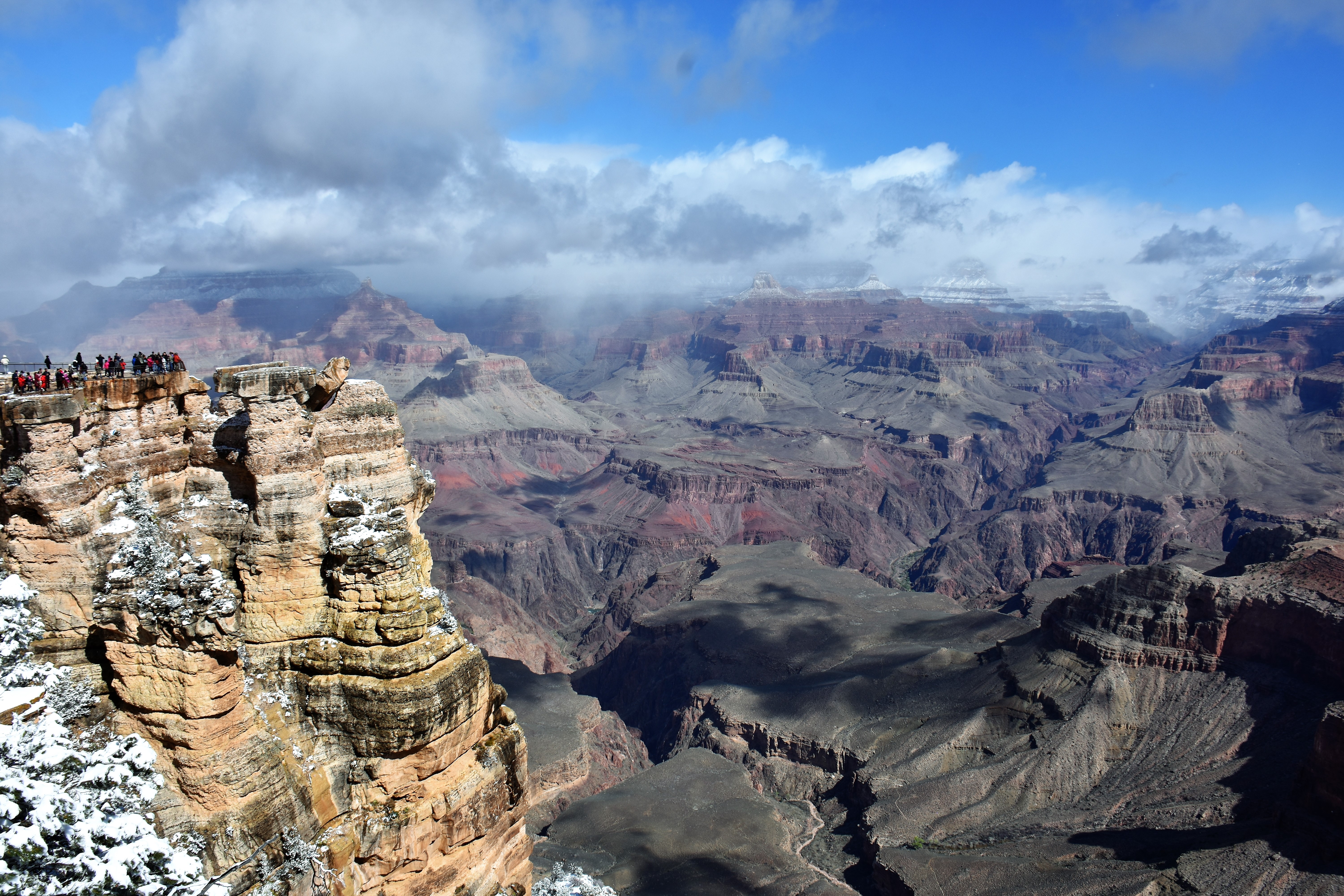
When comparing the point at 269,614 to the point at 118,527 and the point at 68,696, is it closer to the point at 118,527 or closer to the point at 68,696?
the point at 118,527

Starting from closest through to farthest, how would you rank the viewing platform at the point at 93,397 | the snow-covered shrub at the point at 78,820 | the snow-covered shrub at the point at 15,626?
the snow-covered shrub at the point at 78,820
the snow-covered shrub at the point at 15,626
the viewing platform at the point at 93,397

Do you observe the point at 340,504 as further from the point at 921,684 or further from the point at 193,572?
the point at 921,684

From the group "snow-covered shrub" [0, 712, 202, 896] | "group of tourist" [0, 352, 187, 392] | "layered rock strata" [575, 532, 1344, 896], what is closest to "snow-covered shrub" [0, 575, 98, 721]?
"snow-covered shrub" [0, 712, 202, 896]

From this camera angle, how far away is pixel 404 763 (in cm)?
1838

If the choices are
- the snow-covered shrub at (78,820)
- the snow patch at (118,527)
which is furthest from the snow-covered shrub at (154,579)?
the snow-covered shrub at (78,820)

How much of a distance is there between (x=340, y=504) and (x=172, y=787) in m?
6.51

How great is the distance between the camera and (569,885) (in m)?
31.2

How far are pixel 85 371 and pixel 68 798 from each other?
1066 centimetres

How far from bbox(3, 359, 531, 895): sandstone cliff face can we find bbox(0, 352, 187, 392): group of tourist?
1131mm

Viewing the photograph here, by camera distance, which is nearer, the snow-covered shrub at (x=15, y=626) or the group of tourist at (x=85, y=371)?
the snow-covered shrub at (x=15, y=626)

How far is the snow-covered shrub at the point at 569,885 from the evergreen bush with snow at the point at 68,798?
19.1 m

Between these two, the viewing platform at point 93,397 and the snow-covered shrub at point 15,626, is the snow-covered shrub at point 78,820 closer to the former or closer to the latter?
the snow-covered shrub at point 15,626

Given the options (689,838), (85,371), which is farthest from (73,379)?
(689,838)

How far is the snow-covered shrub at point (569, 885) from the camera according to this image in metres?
30.1
